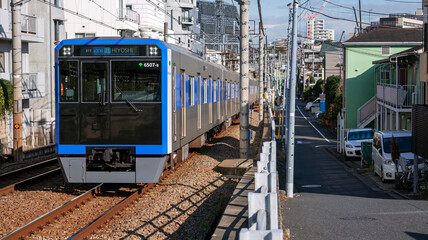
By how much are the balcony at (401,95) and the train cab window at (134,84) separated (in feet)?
46.7

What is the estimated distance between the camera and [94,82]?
1148 cm

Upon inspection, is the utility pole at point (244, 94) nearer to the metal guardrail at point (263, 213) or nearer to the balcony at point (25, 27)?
the metal guardrail at point (263, 213)

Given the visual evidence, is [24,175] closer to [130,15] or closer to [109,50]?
[109,50]

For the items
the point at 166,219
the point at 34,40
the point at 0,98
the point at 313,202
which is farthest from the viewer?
the point at 34,40

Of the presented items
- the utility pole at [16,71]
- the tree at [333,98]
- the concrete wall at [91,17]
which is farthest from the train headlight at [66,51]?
the tree at [333,98]

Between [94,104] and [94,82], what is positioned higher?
[94,82]

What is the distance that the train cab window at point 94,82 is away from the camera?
11.4 m

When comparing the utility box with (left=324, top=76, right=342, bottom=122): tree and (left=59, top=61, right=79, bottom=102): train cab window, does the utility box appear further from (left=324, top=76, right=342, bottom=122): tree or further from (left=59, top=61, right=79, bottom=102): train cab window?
(left=324, top=76, right=342, bottom=122): tree

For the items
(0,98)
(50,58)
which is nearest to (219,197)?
(0,98)

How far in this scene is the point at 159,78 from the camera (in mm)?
11398

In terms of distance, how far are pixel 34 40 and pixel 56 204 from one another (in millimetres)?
17135

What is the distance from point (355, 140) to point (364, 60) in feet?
38.7

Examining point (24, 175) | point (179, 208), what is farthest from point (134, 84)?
point (24, 175)

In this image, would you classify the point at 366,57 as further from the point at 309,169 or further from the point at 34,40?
the point at 34,40
